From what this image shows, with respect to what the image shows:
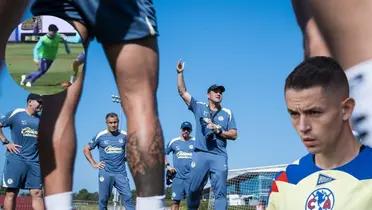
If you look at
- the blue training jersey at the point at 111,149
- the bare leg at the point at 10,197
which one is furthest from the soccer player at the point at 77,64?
the blue training jersey at the point at 111,149

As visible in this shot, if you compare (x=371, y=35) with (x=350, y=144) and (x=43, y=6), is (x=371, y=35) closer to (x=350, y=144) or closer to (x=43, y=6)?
(x=350, y=144)

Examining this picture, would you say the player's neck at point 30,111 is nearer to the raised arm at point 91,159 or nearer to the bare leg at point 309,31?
the raised arm at point 91,159

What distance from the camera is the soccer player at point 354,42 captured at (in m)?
1.14

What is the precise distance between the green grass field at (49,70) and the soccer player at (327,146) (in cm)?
85

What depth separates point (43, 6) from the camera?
1.95 meters

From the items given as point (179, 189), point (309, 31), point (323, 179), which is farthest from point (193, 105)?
point (323, 179)

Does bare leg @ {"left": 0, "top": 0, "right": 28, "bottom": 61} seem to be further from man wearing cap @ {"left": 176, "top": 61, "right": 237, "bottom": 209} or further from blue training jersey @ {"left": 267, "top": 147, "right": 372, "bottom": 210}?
man wearing cap @ {"left": 176, "top": 61, "right": 237, "bottom": 209}

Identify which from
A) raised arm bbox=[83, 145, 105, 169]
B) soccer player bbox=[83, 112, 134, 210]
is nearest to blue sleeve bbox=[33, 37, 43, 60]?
soccer player bbox=[83, 112, 134, 210]

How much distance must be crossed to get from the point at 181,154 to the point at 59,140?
761 cm

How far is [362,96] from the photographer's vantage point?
1.17m

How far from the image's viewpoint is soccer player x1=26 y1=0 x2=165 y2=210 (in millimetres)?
1834

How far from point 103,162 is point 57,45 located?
6.49 meters

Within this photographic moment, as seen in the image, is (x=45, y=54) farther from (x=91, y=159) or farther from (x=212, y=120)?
(x=91, y=159)

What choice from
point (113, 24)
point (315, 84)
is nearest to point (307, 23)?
point (315, 84)
